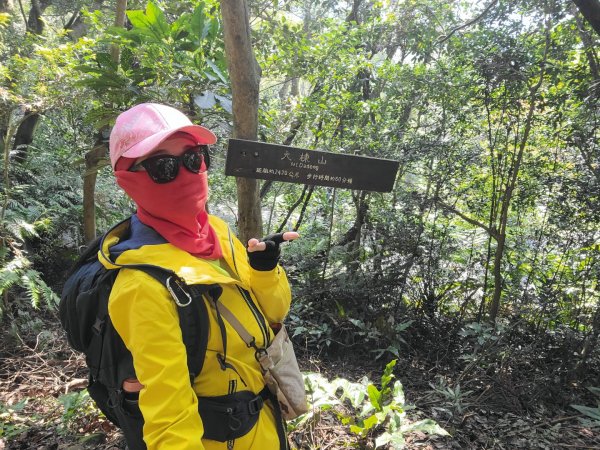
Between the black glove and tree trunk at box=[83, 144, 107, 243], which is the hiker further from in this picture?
tree trunk at box=[83, 144, 107, 243]

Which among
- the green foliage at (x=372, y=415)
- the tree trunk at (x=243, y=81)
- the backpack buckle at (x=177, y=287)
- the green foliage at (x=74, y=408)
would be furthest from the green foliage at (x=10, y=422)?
the backpack buckle at (x=177, y=287)

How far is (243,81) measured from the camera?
2195mm

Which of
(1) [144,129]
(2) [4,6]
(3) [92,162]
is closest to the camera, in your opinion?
(1) [144,129]

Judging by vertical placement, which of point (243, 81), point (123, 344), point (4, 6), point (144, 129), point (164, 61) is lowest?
point (123, 344)

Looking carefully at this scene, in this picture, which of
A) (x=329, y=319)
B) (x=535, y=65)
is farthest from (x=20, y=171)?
(x=535, y=65)

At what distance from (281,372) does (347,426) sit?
6.79ft

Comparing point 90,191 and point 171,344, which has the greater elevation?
point 90,191

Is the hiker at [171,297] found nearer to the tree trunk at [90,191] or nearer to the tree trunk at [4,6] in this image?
the tree trunk at [90,191]

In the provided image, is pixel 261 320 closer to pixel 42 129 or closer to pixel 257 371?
pixel 257 371

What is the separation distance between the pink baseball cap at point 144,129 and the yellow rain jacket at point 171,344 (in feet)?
0.94

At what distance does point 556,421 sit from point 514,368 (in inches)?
24.9

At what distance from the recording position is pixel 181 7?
483 centimetres

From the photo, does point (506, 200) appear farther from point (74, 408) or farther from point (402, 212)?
point (74, 408)

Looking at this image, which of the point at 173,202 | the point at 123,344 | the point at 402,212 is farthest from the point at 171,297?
the point at 402,212
